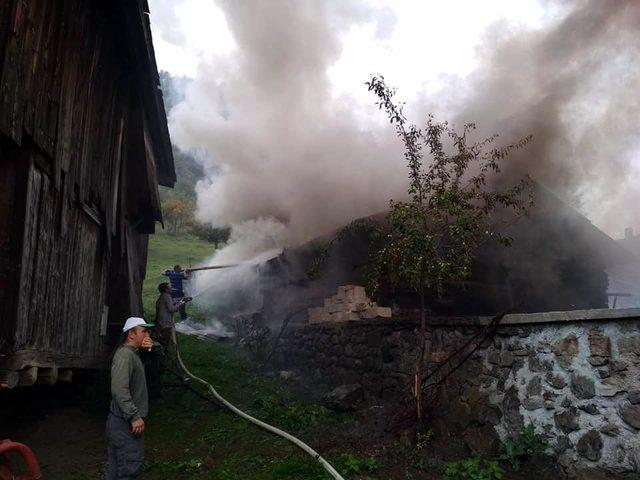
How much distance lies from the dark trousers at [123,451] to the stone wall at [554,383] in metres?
3.45

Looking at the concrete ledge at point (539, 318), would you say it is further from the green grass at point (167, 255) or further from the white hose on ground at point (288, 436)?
the green grass at point (167, 255)

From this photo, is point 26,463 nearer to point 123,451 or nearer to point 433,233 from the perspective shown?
point 123,451

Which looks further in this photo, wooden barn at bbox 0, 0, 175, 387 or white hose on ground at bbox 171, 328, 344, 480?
white hose on ground at bbox 171, 328, 344, 480

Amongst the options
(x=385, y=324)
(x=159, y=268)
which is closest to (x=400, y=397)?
(x=385, y=324)

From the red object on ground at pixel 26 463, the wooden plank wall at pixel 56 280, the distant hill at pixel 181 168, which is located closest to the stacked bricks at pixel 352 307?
the wooden plank wall at pixel 56 280

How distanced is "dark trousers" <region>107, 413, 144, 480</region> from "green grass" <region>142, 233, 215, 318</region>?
56.1 feet

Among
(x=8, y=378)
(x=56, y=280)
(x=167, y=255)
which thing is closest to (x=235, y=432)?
(x=56, y=280)

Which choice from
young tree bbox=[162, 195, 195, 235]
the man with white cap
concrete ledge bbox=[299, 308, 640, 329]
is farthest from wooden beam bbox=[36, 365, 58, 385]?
young tree bbox=[162, 195, 195, 235]

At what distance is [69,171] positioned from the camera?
17.7 feet

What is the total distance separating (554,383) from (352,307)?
4729mm

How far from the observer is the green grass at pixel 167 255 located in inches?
1007

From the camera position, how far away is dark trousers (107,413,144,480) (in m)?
4.08

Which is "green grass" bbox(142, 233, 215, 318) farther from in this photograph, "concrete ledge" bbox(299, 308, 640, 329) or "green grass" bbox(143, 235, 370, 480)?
"concrete ledge" bbox(299, 308, 640, 329)

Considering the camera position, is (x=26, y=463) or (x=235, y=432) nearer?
(x=26, y=463)
